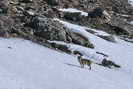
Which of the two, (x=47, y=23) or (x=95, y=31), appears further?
(x=95, y=31)

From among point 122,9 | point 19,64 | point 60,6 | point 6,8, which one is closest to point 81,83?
point 19,64

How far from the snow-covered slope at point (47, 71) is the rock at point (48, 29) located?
2512mm

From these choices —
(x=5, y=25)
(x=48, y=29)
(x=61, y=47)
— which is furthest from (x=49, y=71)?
(x=48, y=29)

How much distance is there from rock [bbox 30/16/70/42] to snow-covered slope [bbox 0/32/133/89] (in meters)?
2.51

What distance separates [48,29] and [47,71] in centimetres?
792

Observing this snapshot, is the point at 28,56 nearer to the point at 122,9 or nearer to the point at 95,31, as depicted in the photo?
the point at 95,31

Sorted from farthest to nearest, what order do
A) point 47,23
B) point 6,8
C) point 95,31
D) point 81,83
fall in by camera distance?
point 95,31
point 6,8
point 47,23
point 81,83

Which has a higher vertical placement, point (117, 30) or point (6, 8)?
point (6, 8)

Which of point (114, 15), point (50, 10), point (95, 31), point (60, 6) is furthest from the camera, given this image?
point (114, 15)

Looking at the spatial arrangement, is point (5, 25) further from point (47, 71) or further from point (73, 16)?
point (73, 16)

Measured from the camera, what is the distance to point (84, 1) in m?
43.8

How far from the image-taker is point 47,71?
17.5 m

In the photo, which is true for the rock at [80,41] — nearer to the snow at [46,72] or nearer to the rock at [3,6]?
the snow at [46,72]

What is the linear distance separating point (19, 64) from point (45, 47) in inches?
213
